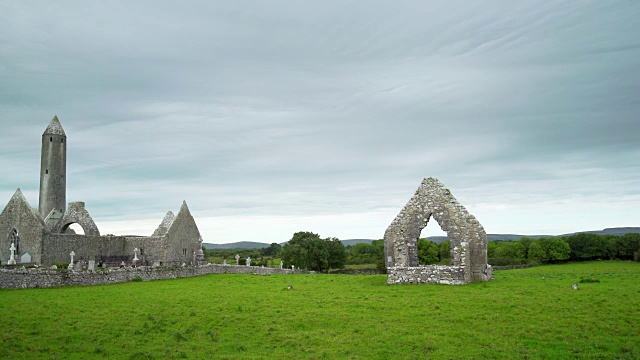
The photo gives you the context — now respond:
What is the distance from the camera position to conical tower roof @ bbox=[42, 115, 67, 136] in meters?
46.1

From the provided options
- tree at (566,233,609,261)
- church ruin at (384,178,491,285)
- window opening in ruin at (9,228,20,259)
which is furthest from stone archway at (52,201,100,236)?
tree at (566,233,609,261)

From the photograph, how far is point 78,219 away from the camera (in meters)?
44.7

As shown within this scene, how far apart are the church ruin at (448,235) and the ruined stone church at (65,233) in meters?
23.3

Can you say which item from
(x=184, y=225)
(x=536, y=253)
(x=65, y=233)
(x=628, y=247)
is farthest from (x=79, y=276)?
(x=628, y=247)

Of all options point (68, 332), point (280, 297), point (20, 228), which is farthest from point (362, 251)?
point (68, 332)

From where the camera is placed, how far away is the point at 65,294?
24.0m

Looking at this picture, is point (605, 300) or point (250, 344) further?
point (605, 300)

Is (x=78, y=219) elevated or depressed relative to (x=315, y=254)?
elevated

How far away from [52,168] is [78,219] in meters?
6.21

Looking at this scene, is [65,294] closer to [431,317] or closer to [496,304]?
[431,317]

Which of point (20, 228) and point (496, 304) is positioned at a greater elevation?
point (20, 228)

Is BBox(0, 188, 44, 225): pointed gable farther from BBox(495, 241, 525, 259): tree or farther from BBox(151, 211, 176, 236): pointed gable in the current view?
BBox(495, 241, 525, 259): tree

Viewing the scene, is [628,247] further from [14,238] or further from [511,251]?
[14,238]

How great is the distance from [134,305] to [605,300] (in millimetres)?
19670
